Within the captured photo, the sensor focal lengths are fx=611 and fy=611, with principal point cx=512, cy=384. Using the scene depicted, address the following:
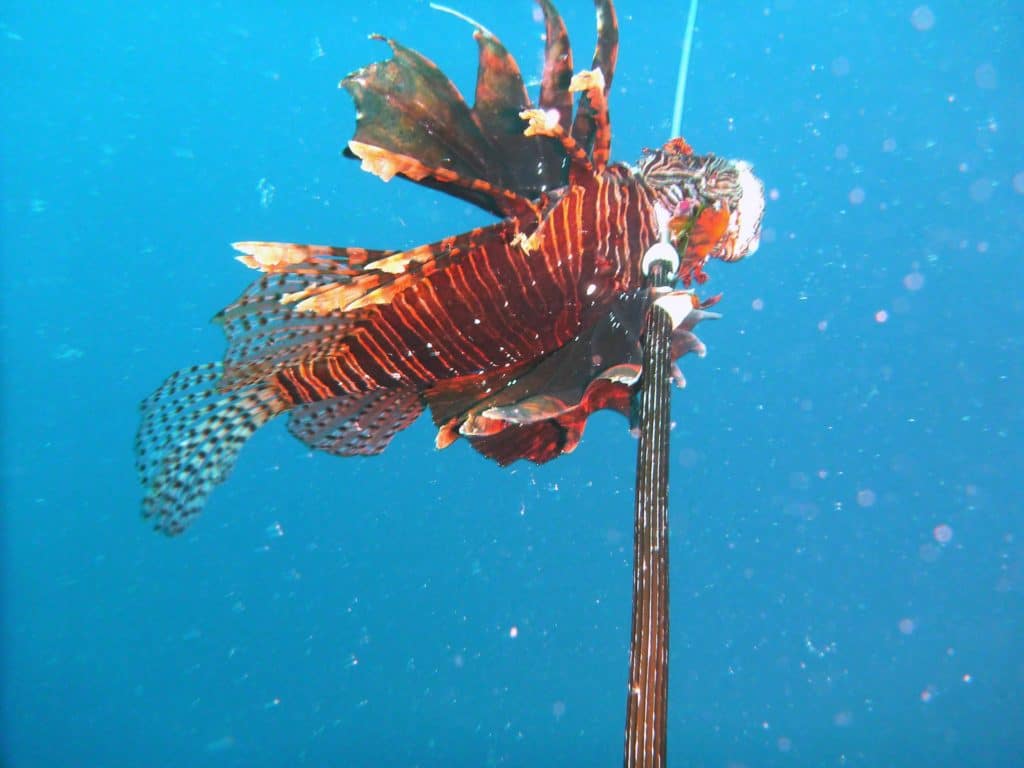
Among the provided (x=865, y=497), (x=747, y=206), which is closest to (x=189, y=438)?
(x=747, y=206)

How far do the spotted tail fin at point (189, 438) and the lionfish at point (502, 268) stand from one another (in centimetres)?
17

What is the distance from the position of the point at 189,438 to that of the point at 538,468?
9.24 meters

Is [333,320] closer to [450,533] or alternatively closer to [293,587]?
[450,533]

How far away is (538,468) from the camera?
12086 mm

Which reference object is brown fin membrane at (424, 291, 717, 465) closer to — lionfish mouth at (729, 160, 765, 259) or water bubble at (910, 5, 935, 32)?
lionfish mouth at (729, 160, 765, 259)

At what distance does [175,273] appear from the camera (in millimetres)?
12461

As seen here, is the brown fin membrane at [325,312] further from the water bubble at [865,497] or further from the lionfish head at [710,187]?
the water bubble at [865,497]

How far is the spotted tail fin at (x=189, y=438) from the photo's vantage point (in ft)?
10.3

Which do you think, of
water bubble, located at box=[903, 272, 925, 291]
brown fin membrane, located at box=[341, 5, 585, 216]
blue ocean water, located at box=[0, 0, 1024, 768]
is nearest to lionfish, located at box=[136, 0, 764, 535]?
brown fin membrane, located at box=[341, 5, 585, 216]

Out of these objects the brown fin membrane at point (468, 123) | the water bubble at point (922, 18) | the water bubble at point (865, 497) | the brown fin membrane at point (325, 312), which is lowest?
the brown fin membrane at point (325, 312)

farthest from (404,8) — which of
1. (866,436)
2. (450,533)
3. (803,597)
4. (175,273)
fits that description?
(803,597)

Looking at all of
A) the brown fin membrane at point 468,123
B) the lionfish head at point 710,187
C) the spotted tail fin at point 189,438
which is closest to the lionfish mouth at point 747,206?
the lionfish head at point 710,187

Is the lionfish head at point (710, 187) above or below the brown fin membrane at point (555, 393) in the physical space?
above

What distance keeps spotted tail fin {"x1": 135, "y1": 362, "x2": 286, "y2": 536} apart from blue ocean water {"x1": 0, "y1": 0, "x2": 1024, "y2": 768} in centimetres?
893
